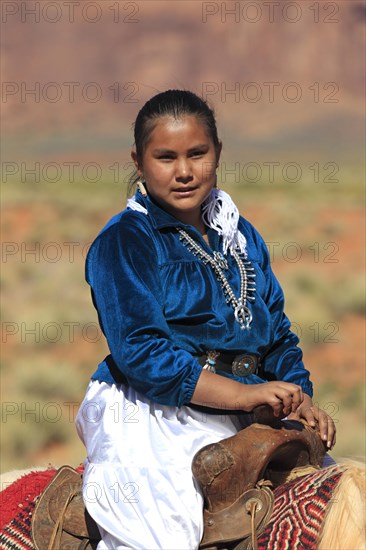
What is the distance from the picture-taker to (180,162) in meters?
3.45

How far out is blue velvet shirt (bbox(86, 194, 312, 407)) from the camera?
3207 millimetres

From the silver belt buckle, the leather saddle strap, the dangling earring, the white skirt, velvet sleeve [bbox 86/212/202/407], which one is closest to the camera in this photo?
the white skirt

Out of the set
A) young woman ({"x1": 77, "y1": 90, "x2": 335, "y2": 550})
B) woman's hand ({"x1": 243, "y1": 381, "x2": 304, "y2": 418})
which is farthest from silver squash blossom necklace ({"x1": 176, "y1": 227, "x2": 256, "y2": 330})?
woman's hand ({"x1": 243, "y1": 381, "x2": 304, "y2": 418})

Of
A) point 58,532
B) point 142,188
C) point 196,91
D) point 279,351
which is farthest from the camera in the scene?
point 196,91

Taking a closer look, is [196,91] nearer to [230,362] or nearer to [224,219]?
[224,219]

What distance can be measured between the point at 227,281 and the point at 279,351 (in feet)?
1.34

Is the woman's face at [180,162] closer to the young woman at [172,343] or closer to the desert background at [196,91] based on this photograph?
the young woman at [172,343]

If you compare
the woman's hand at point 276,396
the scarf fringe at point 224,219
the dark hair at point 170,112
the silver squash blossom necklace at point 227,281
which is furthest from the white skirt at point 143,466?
the dark hair at point 170,112

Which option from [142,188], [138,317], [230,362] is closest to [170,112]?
[142,188]

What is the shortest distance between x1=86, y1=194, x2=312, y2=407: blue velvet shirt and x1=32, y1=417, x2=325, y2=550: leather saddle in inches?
9.1

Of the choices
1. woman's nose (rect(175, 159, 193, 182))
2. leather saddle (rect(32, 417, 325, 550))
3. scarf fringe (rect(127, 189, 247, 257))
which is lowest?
leather saddle (rect(32, 417, 325, 550))

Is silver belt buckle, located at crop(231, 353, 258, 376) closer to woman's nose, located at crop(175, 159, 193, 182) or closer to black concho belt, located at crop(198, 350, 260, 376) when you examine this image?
black concho belt, located at crop(198, 350, 260, 376)

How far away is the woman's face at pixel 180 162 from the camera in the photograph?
3441mm

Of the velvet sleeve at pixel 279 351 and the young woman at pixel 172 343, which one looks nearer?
the young woman at pixel 172 343
